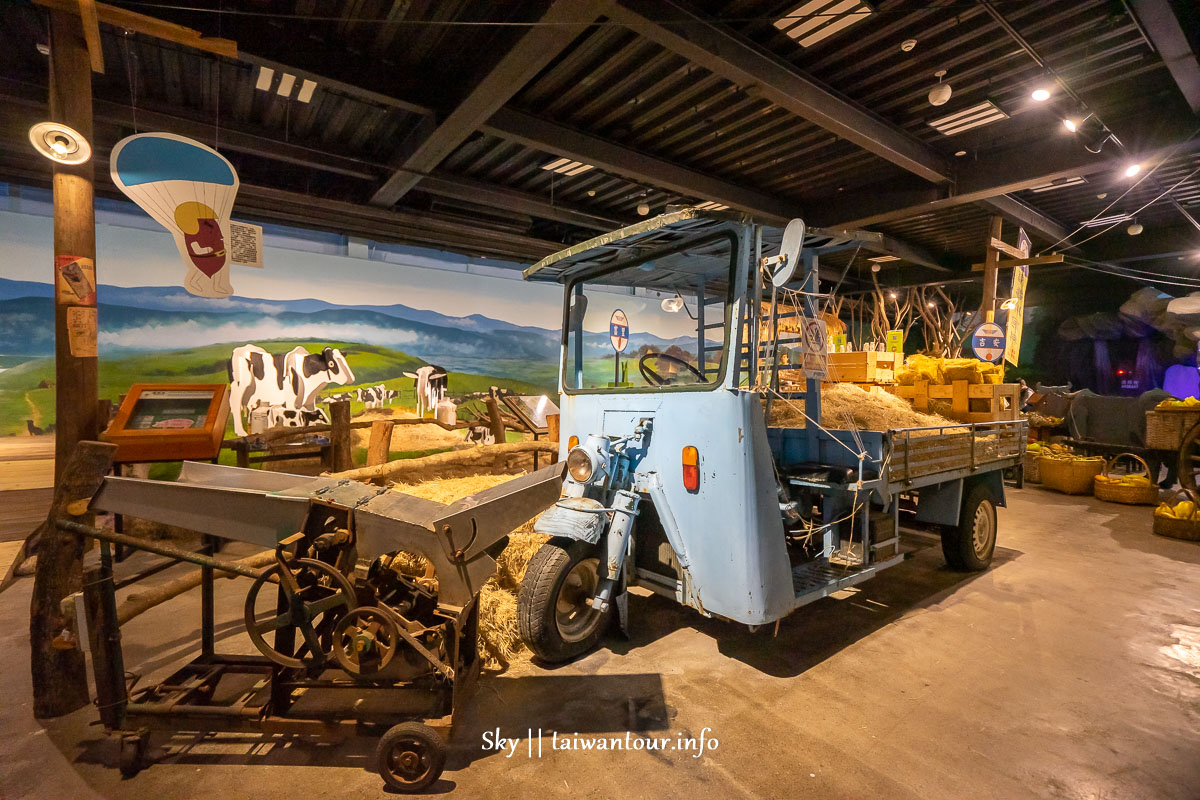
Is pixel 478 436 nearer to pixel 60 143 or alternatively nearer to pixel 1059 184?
pixel 60 143

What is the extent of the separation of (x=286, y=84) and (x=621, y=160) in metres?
3.20

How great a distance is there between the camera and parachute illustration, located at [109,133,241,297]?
333cm

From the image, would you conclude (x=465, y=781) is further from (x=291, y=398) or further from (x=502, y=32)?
(x=291, y=398)

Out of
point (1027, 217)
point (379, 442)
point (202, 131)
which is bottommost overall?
→ point (379, 442)

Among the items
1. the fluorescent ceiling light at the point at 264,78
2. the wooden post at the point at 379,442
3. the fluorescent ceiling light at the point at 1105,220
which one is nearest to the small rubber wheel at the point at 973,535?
the wooden post at the point at 379,442

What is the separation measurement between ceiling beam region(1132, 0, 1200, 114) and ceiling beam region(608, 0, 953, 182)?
178 cm

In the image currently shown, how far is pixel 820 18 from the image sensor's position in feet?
12.0

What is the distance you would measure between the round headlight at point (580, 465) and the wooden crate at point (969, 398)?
13.9ft

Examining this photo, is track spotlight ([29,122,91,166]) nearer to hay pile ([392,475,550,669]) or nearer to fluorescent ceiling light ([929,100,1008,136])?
hay pile ([392,475,550,669])

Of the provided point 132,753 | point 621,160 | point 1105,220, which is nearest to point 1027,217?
point 1105,220

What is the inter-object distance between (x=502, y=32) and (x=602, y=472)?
3.37 metres

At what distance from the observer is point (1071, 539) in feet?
19.3

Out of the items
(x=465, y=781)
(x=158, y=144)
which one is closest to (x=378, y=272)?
(x=158, y=144)

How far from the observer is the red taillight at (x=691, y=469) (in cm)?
300
